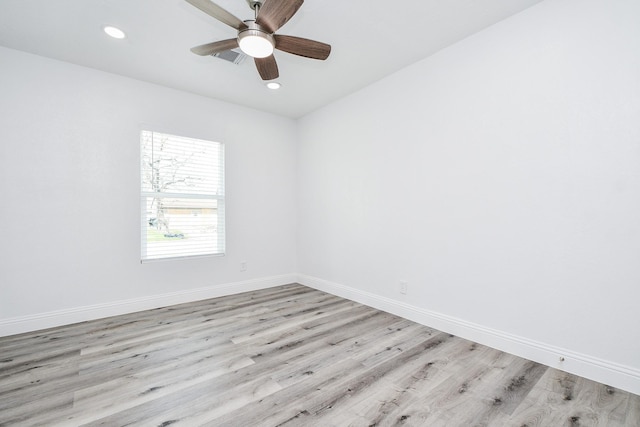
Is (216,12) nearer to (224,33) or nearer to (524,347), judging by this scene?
(224,33)

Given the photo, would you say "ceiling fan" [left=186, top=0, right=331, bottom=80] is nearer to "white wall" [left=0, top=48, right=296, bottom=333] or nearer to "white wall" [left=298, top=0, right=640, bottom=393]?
"white wall" [left=298, top=0, right=640, bottom=393]

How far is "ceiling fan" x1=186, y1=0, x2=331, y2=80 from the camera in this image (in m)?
1.74

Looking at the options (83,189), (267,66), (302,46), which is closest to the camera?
(302,46)

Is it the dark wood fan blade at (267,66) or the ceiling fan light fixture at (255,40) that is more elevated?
the dark wood fan blade at (267,66)

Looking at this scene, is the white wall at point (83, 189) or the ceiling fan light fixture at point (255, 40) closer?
the ceiling fan light fixture at point (255, 40)

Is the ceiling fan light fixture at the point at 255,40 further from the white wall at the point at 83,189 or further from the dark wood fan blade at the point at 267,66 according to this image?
the white wall at the point at 83,189

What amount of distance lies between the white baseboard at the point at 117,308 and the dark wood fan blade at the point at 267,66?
2729mm

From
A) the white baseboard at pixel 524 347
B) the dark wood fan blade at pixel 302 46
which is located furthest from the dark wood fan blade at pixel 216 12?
the white baseboard at pixel 524 347

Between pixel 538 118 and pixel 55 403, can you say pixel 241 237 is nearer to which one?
pixel 55 403

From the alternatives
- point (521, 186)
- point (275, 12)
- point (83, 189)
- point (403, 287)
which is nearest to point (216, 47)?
point (275, 12)

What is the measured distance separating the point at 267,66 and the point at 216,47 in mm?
406

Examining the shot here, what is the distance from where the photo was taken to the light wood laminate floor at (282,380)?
5.25 ft

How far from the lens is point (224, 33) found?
248 cm

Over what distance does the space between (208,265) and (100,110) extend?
2116 mm
